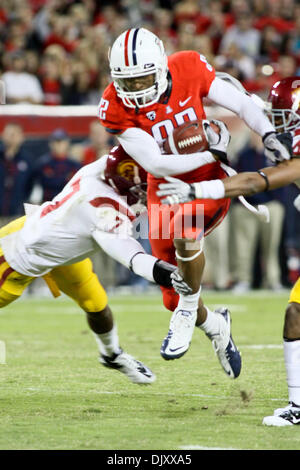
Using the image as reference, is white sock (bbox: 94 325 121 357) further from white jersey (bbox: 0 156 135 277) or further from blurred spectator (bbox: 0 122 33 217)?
blurred spectator (bbox: 0 122 33 217)

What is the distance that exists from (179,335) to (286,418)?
864 mm

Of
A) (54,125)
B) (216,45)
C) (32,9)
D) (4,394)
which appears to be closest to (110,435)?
(4,394)

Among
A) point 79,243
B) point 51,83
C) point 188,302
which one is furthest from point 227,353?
point 51,83

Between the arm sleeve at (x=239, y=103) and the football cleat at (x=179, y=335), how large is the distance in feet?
3.63

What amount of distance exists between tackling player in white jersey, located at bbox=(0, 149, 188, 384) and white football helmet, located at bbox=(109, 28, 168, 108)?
0.46 metres

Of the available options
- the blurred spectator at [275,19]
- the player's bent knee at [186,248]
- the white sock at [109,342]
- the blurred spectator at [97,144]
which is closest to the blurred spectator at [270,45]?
the blurred spectator at [275,19]

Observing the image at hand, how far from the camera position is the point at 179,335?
4859 millimetres

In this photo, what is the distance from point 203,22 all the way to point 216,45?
69cm

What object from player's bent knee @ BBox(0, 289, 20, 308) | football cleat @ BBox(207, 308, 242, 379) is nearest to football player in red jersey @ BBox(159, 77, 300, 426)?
football cleat @ BBox(207, 308, 242, 379)

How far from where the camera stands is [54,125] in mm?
11297

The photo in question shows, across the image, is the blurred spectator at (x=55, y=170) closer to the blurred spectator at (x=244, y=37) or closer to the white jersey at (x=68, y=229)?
the blurred spectator at (x=244, y=37)

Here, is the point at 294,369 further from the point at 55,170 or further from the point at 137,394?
the point at 55,170

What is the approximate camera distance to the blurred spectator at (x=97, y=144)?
1045 centimetres

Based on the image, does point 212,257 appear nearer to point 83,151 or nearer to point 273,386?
point 83,151
